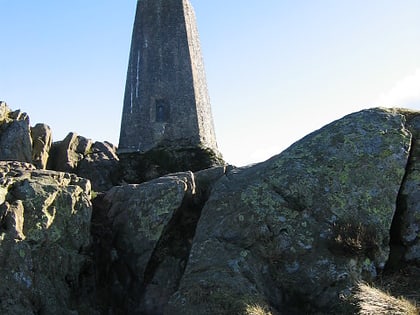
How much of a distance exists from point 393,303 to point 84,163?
39.2ft

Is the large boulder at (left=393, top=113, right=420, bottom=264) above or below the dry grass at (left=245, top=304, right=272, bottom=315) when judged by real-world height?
above

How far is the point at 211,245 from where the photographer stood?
7.57 meters

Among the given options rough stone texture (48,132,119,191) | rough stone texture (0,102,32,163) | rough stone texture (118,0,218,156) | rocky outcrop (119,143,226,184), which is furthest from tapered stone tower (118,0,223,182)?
rough stone texture (0,102,32,163)

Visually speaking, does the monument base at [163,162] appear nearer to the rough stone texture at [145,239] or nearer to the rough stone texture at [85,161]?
the rough stone texture at [85,161]

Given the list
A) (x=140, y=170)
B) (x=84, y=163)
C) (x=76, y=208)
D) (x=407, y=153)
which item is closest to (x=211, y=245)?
(x=76, y=208)

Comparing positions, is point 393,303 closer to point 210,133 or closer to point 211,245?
point 211,245

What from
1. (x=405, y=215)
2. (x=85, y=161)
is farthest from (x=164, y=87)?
(x=405, y=215)

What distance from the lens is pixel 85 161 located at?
643 inches

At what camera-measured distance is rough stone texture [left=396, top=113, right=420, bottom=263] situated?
7688mm

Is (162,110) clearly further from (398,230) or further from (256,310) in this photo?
(256,310)

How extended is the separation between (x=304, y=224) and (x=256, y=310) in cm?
200

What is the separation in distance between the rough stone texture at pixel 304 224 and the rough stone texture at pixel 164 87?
15613mm

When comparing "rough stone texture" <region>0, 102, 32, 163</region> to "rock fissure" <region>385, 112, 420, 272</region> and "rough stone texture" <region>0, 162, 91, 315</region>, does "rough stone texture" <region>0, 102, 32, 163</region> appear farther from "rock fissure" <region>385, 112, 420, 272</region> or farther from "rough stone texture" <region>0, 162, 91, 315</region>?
"rock fissure" <region>385, 112, 420, 272</region>

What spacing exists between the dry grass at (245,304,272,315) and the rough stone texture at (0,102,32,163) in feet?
34.0
